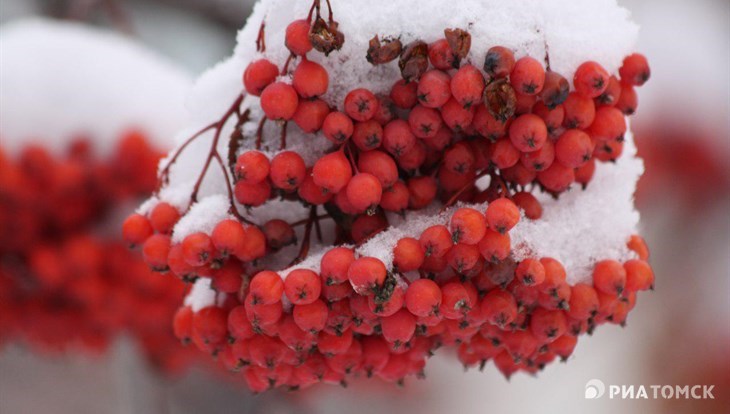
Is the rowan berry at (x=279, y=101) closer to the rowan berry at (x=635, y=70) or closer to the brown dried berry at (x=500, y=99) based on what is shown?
the brown dried berry at (x=500, y=99)

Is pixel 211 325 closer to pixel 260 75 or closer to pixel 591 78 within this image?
pixel 260 75

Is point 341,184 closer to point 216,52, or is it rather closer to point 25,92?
point 25,92

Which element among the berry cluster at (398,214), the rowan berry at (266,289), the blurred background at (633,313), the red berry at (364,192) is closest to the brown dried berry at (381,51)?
the berry cluster at (398,214)

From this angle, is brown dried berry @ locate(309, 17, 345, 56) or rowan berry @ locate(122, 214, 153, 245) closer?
brown dried berry @ locate(309, 17, 345, 56)

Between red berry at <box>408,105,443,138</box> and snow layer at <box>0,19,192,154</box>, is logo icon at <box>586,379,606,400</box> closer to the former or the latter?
red berry at <box>408,105,443,138</box>

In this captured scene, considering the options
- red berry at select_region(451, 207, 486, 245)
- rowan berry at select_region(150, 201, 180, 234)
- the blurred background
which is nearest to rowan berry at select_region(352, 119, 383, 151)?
red berry at select_region(451, 207, 486, 245)

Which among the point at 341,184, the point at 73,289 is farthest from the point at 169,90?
the point at 341,184
